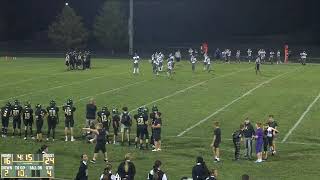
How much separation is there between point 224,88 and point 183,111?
7.73 meters

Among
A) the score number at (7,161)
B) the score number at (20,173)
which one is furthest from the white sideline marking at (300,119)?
the score number at (7,161)

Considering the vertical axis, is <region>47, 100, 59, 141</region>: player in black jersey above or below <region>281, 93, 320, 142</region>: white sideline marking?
above

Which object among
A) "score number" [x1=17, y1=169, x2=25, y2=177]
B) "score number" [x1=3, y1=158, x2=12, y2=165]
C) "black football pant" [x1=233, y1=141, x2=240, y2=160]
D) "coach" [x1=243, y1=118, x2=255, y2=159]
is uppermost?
"score number" [x1=3, y1=158, x2=12, y2=165]

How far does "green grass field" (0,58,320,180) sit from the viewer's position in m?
18.4

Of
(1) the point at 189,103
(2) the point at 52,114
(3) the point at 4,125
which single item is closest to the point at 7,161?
(2) the point at 52,114

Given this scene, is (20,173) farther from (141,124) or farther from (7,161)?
(141,124)

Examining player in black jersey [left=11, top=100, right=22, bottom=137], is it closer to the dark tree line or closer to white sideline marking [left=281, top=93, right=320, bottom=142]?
white sideline marking [left=281, top=93, right=320, bottom=142]

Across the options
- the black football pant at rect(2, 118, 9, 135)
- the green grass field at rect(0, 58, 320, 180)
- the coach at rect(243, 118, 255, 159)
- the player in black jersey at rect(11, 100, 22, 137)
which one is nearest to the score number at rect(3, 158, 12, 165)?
the green grass field at rect(0, 58, 320, 180)

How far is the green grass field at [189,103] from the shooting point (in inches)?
723

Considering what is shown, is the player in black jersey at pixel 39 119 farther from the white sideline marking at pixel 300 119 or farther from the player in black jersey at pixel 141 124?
the white sideline marking at pixel 300 119
